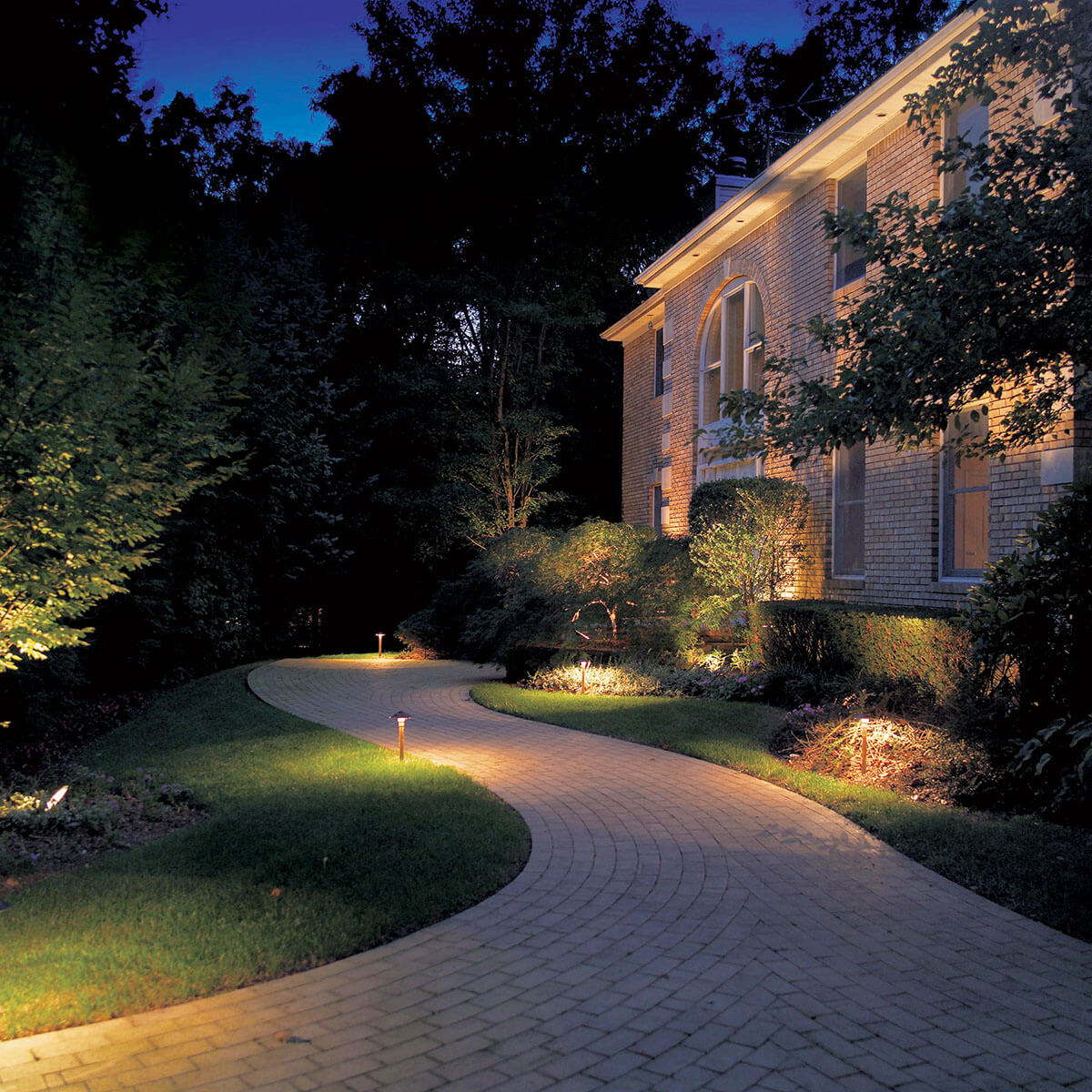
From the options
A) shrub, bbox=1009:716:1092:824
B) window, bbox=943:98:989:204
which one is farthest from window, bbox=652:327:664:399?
shrub, bbox=1009:716:1092:824

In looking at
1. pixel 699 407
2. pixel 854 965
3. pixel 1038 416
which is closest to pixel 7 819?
pixel 854 965

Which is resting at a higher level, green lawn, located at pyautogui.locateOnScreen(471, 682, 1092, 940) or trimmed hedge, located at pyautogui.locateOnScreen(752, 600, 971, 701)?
trimmed hedge, located at pyautogui.locateOnScreen(752, 600, 971, 701)

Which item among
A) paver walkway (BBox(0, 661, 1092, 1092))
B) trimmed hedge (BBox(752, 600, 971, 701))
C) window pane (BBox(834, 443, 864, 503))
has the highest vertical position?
window pane (BBox(834, 443, 864, 503))

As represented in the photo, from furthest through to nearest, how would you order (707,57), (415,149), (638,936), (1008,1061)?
(707,57) → (415,149) → (638,936) → (1008,1061)

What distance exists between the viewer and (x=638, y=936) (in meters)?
4.68

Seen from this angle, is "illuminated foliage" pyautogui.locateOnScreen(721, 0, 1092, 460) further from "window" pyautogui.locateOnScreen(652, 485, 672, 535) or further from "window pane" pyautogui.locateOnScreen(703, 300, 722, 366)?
"window" pyautogui.locateOnScreen(652, 485, 672, 535)

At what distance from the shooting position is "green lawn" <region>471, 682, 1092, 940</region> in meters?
5.21

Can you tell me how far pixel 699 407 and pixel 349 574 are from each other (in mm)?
11663

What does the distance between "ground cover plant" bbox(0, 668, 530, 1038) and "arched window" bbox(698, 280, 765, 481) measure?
33.9ft

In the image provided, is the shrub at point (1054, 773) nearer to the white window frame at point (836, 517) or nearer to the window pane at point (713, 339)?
the white window frame at point (836, 517)

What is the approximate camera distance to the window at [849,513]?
13492mm

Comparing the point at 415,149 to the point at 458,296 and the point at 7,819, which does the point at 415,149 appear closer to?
the point at 458,296

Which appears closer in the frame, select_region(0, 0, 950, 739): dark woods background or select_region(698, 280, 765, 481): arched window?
select_region(698, 280, 765, 481): arched window

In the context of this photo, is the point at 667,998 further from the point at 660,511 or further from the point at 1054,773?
the point at 660,511
